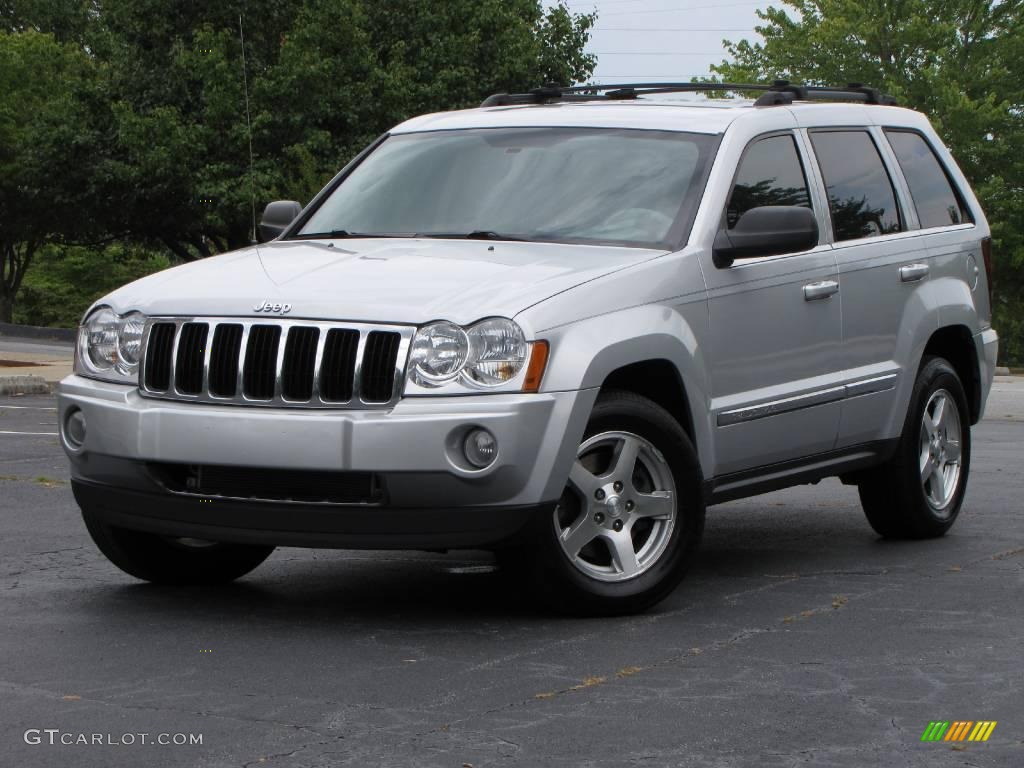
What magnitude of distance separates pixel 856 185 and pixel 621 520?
245 centimetres

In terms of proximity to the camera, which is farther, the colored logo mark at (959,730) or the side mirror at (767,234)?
the side mirror at (767,234)

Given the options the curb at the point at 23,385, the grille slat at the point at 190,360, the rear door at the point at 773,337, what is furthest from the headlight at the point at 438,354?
the curb at the point at 23,385

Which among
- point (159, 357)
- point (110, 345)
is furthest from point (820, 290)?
point (110, 345)

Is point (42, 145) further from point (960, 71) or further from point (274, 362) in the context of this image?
point (274, 362)

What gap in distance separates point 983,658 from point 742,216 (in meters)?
2.02

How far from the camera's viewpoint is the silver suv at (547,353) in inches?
229

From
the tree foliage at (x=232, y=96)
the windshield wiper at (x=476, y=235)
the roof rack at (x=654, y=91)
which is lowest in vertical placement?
the tree foliage at (x=232, y=96)

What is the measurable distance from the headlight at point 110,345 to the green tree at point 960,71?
137 feet

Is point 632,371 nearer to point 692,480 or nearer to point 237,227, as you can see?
point 692,480

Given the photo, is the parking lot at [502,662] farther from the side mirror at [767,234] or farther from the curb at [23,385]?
the curb at [23,385]

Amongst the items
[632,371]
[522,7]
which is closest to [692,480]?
[632,371]

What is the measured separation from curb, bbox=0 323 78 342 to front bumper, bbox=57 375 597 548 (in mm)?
35488

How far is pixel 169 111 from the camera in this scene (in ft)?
133

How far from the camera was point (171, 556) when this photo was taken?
685 centimetres
